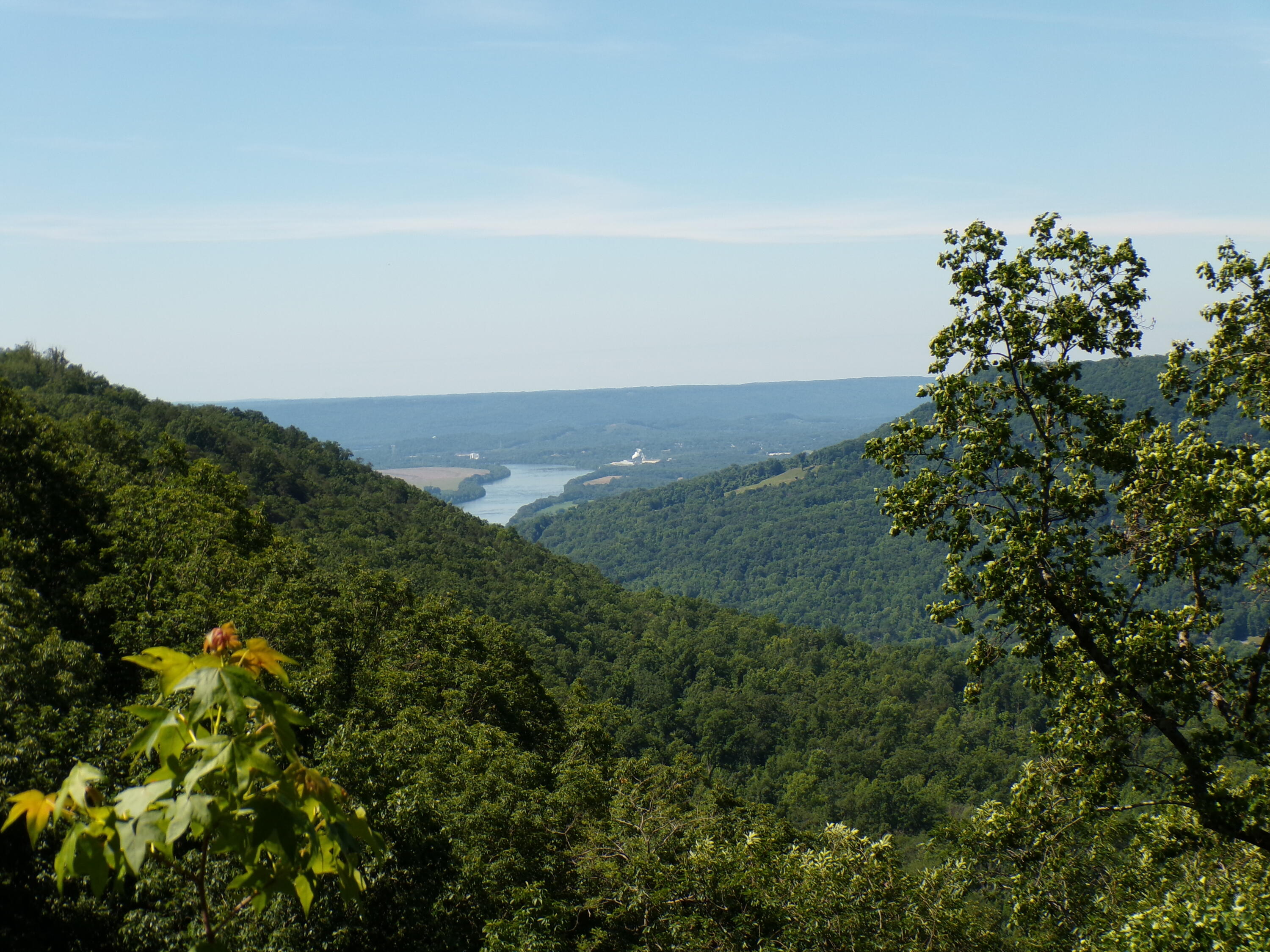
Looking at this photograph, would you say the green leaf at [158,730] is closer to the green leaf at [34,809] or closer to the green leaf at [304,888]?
the green leaf at [34,809]

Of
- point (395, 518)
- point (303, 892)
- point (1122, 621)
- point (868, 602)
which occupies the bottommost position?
point (868, 602)

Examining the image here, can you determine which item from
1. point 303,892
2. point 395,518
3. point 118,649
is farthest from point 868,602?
point 303,892

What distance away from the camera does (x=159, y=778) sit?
2.97 metres

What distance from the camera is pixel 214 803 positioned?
2.92 m

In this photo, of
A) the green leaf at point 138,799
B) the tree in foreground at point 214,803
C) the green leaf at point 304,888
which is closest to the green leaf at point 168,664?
the tree in foreground at point 214,803

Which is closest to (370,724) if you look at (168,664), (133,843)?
(168,664)

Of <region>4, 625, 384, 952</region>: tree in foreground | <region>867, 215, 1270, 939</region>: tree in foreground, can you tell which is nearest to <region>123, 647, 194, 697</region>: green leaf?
<region>4, 625, 384, 952</region>: tree in foreground

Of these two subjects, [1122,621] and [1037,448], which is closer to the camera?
[1122,621]

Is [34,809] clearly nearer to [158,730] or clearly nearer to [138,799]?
[138,799]

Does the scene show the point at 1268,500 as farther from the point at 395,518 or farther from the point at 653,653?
the point at 395,518

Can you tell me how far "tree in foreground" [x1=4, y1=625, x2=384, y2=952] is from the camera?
2.81 metres

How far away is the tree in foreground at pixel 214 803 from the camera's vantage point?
2812 millimetres

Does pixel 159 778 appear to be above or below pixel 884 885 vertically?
above

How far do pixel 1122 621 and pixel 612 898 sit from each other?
31.8ft
